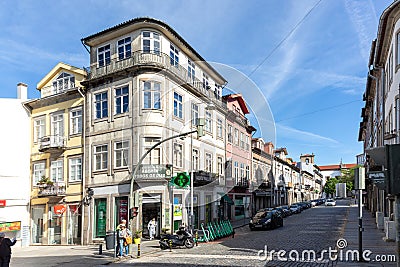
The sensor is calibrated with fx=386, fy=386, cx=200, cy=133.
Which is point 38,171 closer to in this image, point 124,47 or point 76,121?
point 76,121

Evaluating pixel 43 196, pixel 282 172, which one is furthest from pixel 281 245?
pixel 282 172

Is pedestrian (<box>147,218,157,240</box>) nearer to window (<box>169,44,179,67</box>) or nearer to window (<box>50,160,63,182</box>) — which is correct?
window (<box>50,160,63,182</box>)

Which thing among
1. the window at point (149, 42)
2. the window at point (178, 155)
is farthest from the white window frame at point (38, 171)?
the window at point (149, 42)

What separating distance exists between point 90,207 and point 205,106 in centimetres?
1094

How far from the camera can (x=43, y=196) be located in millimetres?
29625

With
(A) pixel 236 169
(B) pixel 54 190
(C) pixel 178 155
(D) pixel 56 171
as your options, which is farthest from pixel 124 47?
(A) pixel 236 169

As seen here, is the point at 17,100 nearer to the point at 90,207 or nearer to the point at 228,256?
the point at 90,207

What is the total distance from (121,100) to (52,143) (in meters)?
7.30

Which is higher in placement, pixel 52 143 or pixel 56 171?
pixel 52 143

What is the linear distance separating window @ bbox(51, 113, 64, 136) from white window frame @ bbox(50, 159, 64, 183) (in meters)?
2.24

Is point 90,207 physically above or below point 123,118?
below

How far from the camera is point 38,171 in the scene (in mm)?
31516

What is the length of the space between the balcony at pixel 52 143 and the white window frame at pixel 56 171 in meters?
1.07

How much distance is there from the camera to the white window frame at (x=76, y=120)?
95.9 ft
